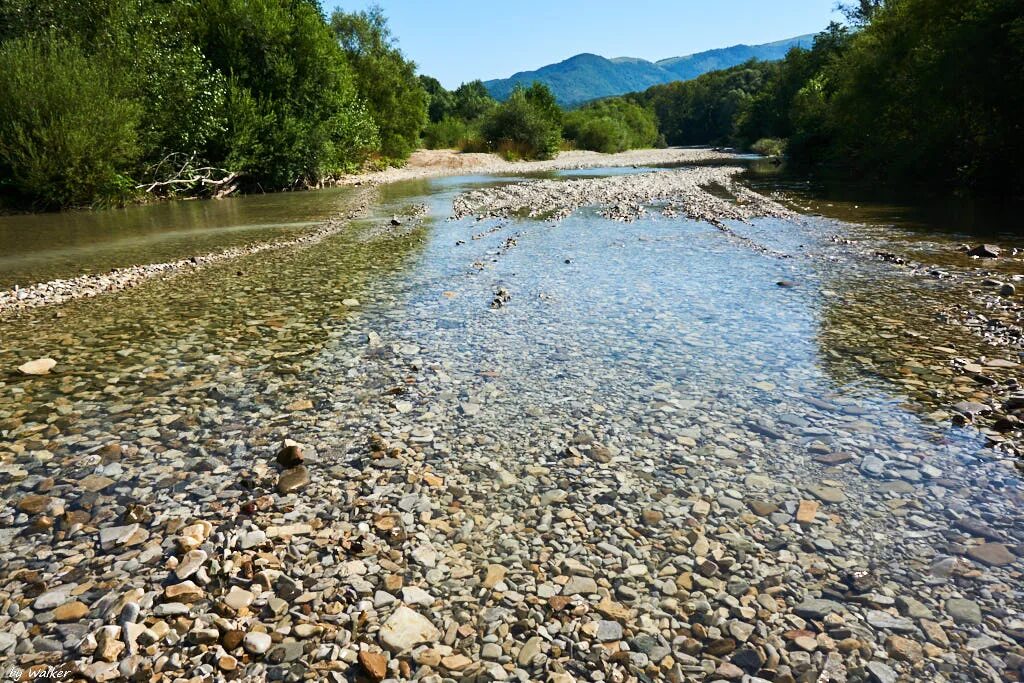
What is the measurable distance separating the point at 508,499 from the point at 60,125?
27601 millimetres

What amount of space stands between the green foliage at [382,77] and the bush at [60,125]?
3225cm

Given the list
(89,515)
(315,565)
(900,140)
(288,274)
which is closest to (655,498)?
(315,565)

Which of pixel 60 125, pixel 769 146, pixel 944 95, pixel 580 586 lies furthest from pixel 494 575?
pixel 769 146

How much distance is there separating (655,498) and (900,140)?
38.4 meters

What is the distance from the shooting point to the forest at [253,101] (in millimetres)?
24297

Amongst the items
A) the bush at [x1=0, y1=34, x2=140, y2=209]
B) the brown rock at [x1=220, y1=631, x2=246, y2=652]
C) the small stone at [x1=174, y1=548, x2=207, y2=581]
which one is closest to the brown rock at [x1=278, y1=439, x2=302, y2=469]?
the small stone at [x1=174, y1=548, x2=207, y2=581]

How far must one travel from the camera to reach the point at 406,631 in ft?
11.2

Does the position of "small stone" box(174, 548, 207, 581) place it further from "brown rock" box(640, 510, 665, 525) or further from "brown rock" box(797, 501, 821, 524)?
"brown rock" box(797, 501, 821, 524)

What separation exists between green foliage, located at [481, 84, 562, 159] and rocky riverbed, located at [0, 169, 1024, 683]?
254 ft

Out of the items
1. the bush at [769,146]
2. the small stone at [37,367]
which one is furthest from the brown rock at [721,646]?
the bush at [769,146]

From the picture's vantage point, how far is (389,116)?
196 ft

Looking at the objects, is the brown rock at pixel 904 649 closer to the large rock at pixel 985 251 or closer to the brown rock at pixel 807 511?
the brown rock at pixel 807 511

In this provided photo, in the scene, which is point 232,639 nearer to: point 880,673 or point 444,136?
point 880,673

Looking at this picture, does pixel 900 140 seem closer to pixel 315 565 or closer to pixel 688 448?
pixel 688 448
